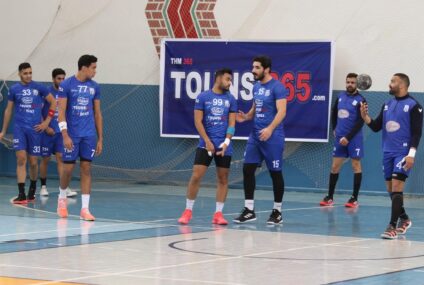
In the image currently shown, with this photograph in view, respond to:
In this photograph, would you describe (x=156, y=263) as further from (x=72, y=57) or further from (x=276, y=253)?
(x=72, y=57)

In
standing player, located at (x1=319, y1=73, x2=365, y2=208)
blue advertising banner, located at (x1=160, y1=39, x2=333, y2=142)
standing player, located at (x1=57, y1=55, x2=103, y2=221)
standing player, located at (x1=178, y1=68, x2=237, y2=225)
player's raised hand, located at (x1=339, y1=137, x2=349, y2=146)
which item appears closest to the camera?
standing player, located at (x1=178, y1=68, x2=237, y2=225)

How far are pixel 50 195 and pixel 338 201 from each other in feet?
18.7

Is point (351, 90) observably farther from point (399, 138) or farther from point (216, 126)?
point (399, 138)

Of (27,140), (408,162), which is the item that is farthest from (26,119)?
(408,162)

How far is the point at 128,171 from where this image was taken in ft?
79.2

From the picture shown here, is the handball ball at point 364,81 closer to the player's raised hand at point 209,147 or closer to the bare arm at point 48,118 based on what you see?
the player's raised hand at point 209,147

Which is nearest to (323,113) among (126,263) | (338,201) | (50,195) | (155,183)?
(338,201)

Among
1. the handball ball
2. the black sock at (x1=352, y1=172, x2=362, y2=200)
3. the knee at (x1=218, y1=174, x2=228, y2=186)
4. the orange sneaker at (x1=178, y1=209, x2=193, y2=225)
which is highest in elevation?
the handball ball

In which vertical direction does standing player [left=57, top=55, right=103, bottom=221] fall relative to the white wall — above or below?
below

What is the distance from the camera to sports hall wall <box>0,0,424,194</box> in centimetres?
2139

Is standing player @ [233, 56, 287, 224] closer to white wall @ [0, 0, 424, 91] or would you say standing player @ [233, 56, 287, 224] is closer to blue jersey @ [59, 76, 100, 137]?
blue jersey @ [59, 76, 100, 137]

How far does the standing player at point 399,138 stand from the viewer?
45.0 feet

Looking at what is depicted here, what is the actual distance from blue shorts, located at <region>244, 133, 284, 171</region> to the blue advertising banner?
6.55 meters

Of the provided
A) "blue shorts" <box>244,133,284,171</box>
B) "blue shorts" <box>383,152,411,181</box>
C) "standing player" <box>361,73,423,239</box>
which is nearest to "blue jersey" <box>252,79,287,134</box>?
"blue shorts" <box>244,133,284,171</box>
